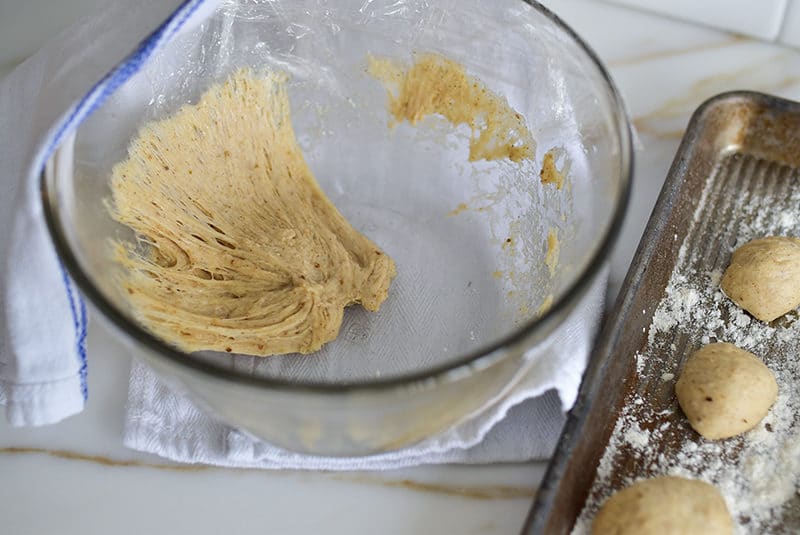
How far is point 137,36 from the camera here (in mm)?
723

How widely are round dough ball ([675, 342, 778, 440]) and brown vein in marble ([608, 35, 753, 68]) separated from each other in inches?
18.1

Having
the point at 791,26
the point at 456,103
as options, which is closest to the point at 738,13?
the point at 791,26

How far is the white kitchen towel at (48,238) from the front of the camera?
69 centimetres

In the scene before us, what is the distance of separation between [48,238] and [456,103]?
0.43 meters

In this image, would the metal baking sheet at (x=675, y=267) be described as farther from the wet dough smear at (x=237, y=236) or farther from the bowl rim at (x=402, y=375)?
the wet dough smear at (x=237, y=236)

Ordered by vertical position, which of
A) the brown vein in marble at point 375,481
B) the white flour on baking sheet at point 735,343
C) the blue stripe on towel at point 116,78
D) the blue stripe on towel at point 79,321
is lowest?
the white flour on baking sheet at point 735,343

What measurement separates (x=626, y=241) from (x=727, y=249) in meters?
0.10

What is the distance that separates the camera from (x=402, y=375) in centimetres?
62

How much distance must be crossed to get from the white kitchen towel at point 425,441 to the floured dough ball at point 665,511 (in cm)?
9

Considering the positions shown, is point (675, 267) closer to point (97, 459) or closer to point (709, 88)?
point (709, 88)

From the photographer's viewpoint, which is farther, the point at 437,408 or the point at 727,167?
the point at 727,167

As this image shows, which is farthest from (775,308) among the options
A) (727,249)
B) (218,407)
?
(218,407)

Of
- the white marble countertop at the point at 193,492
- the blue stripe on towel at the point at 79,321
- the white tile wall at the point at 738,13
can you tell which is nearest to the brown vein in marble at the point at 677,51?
the white tile wall at the point at 738,13

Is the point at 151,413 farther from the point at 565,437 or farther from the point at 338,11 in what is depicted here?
the point at 338,11
